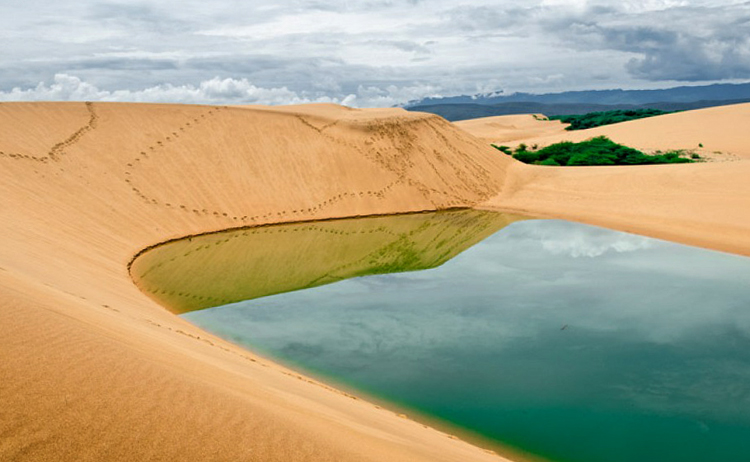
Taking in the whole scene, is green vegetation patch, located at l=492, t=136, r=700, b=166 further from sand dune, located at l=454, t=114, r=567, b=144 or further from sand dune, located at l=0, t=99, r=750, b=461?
sand dune, located at l=454, t=114, r=567, b=144

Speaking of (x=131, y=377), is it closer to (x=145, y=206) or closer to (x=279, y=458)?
(x=279, y=458)

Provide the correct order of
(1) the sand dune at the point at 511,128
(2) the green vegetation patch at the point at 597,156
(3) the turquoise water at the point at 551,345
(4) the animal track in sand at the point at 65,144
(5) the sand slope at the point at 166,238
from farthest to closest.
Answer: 1. (1) the sand dune at the point at 511,128
2. (2) the green vegetation patch at the point at 597,156
3. (4) the animal track in sand at the point at 65,144
4. (3) the turquoise water at the point at 551,345
5. (5) the sand slope at the point at 166,238

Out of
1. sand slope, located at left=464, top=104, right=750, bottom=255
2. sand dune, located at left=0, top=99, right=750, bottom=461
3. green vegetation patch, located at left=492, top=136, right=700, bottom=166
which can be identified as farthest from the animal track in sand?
green vegetation patch, located at left=492, top=136, right=700, bottom=166

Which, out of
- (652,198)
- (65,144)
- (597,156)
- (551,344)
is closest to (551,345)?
(551,344)

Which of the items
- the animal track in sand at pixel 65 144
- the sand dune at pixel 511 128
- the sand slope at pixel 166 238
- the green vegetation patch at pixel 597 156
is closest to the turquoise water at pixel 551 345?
the sand slope at pixel 166 238

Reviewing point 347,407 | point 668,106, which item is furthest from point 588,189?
point 668,106

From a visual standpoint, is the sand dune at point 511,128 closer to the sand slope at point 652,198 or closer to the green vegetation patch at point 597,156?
the green vegetation patch at point 597,156
